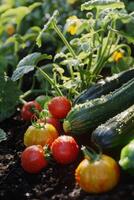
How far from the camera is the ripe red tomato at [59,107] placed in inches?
173

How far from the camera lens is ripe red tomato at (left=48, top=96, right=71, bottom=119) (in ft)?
14.4

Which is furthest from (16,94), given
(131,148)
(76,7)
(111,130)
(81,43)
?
(76,7)

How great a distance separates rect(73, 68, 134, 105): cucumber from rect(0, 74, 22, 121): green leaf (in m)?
0.89

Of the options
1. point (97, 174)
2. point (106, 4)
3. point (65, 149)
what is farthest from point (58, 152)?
point (106, 4)

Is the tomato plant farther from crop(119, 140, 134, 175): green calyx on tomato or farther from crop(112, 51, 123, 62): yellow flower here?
crop(112, 51, 123, 62): yellow flower

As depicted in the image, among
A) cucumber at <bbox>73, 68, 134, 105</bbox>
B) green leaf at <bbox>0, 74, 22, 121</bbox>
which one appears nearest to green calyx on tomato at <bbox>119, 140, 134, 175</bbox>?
cucumber at <bbox>73, 68, 134, 105</bbox>

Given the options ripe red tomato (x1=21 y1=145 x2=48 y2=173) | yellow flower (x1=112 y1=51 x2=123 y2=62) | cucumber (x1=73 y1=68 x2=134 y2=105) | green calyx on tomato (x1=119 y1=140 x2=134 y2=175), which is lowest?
yellow flower (x1=112 y1=51 x2=123 y2=62)

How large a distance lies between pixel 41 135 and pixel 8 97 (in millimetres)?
1080

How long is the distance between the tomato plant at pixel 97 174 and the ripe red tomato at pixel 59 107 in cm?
99

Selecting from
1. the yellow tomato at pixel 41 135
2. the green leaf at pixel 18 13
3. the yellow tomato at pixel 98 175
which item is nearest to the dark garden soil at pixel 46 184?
the yellow tomato at pixel 98 175

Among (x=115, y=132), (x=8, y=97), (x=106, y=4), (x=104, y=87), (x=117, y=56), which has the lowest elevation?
(x=117, y=56)

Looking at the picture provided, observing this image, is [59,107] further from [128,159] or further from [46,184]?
[128,159]

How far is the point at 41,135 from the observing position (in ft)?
13.6

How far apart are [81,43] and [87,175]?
1.50 m
